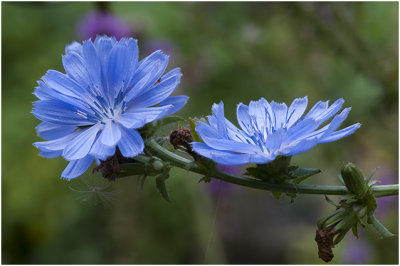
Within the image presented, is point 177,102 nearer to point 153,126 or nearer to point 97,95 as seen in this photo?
point 153,126

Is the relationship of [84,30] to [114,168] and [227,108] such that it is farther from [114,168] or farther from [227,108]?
[114,168]

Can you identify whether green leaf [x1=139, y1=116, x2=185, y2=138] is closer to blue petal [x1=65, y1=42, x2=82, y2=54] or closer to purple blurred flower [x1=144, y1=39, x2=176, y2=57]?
blue petal [x1=65, y1=42, x2=82, y2=54]

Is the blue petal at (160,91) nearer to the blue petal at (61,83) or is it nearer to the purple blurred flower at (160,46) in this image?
the blue petal at (61,83)

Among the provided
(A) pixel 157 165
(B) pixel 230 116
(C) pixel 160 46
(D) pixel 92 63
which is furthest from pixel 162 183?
(B) pixel 230 116

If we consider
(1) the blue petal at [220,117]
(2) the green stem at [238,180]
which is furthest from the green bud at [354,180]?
(1) the blue petal at [220,117]

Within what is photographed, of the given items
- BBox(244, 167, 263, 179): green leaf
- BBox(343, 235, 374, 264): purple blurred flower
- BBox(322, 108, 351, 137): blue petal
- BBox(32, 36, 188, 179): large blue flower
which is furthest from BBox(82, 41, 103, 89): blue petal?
BBox(343, 235, 374, 264): purple blurred flower

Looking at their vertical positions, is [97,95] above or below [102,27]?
below

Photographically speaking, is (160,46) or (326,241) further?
(160,46)
